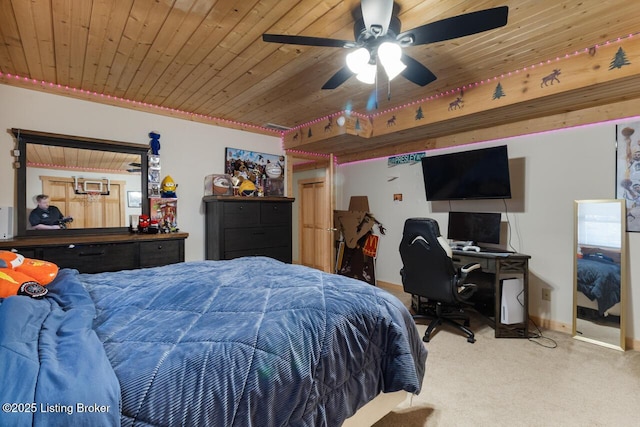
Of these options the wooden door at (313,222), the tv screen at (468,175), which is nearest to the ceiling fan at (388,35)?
the tv screen at (468,175)

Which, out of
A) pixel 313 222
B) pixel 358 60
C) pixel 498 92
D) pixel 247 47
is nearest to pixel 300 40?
pixel 358 60

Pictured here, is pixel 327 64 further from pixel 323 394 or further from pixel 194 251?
pixel 194 251

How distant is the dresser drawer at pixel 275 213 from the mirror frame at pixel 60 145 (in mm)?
1295

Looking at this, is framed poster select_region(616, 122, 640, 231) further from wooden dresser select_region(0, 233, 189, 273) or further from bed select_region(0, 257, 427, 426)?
wooden dresser select_region(0, 233, 189, 273)

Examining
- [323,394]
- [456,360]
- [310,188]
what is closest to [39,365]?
[323,394]

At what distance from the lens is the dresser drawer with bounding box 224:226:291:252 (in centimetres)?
356

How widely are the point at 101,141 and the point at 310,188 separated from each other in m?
3.54

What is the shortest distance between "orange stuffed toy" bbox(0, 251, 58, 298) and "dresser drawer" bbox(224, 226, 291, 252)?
2019 millimetres

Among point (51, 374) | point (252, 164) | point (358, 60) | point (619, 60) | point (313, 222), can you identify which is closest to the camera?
point (51, 374)

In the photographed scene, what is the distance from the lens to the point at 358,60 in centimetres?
185

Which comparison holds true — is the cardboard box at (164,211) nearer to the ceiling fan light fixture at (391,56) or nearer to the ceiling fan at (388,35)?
the ceiling fan at (388,35)

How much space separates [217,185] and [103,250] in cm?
140

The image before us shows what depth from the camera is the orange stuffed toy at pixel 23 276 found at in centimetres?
118

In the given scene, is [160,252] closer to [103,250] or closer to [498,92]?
[103,250]
